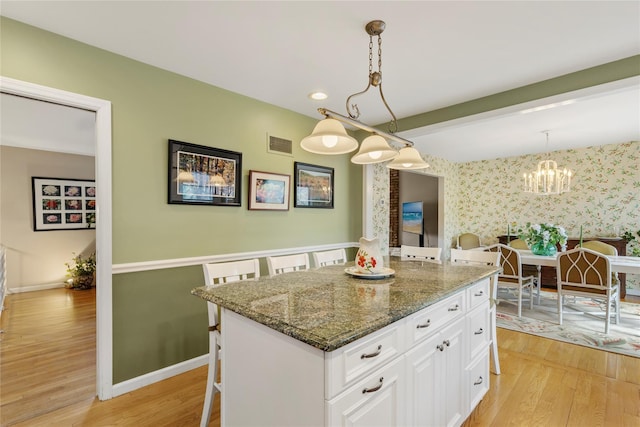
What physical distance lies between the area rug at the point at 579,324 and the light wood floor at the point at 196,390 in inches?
8.1

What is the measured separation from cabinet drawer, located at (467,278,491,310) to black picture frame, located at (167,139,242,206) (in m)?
2.08

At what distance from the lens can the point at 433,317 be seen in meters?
1.52

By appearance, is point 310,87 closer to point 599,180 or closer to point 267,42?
point 267,42

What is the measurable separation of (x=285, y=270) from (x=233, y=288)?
746mm

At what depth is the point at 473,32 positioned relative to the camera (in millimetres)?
1945

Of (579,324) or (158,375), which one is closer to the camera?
(158,375)

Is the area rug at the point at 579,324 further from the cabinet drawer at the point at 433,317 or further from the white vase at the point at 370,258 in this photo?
the white vase at the point at 370,258

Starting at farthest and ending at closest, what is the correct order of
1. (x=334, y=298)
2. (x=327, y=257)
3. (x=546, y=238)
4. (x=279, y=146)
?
(x=546, y=238) → (x=279, y=146) → (x=327, y=257) → (x=334, y=298)

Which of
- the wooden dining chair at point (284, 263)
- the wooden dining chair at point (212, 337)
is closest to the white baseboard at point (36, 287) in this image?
the wooden dining chair at point (212, 337)

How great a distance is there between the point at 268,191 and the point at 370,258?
61.7 inches

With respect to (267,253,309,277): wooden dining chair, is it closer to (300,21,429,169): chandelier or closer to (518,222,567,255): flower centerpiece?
(300,21,429,169): chandelier

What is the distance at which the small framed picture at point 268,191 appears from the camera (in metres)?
2.99

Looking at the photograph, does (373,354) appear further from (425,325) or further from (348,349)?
(425,325)

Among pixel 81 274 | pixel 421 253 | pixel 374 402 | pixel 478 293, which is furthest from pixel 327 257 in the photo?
pixel 81 274
